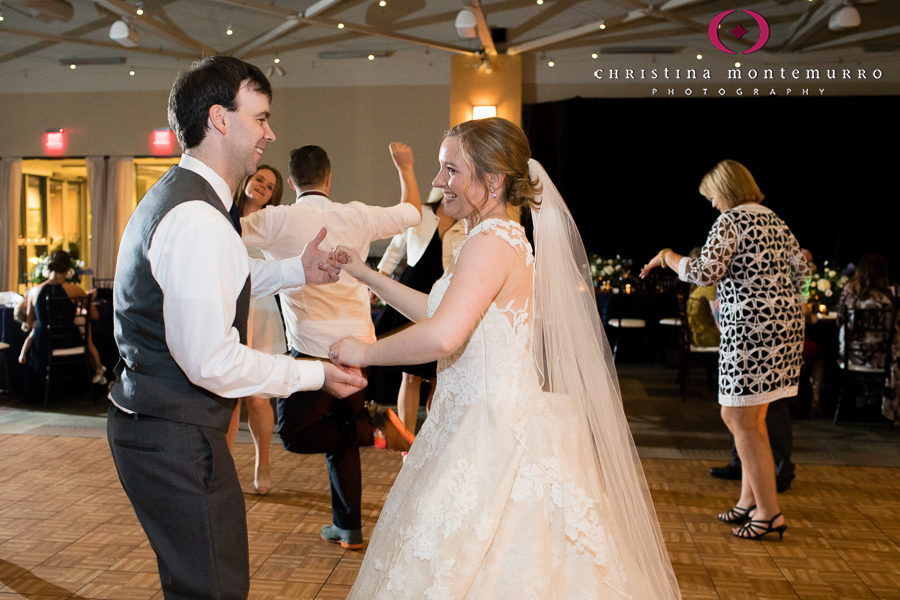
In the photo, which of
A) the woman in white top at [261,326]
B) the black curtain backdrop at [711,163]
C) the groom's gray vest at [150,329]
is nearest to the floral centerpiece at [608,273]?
the black curtain backdrop at [711,163]

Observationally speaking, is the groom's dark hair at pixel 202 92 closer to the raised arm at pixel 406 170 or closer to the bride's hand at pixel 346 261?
the bride's hand at pixel 346 261

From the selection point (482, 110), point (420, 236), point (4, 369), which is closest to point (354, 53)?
point (482, 110)

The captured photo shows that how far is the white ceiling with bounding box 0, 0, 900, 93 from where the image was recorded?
10.0 m

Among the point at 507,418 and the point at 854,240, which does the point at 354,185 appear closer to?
the point at 854,240

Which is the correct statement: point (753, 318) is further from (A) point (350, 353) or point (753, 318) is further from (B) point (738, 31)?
(B) point (738, 31)

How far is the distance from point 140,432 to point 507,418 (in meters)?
0.88

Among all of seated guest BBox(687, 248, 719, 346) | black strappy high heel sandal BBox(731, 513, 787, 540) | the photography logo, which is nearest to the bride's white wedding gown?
black strappy high heel sandal BBox(731, 513, 787, 540)

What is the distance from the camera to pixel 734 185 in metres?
3.57

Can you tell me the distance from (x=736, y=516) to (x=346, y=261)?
2489 mm

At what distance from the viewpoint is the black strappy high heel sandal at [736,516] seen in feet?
12.3

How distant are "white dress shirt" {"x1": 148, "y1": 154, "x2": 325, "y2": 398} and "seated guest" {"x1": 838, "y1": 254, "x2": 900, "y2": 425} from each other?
17.9ft

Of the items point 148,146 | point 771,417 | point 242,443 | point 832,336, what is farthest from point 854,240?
point 148,146

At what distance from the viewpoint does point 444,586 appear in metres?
1.86

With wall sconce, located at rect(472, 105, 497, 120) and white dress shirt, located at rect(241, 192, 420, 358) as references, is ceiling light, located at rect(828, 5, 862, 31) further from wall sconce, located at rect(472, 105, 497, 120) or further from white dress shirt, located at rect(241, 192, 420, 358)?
white dress shirt, located at rect(241, 192, 420, 358)
